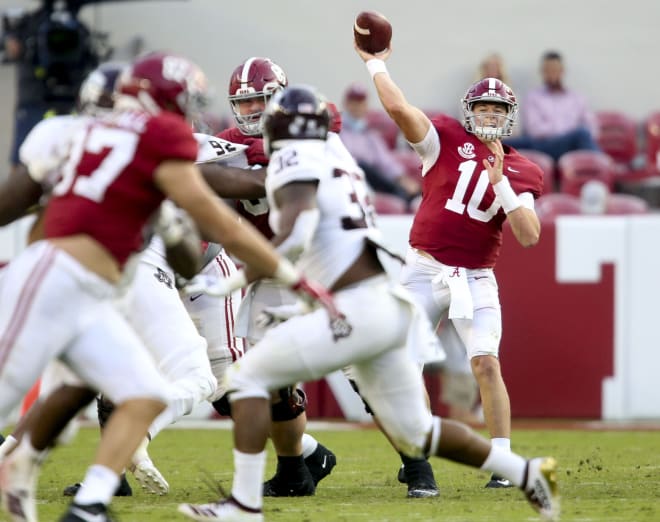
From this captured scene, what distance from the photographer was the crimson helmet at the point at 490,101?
6340 mm

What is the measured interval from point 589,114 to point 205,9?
12.7 feet

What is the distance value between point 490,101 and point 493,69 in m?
5.84

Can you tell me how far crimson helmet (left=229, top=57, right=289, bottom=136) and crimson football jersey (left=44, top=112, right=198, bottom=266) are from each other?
1.71m

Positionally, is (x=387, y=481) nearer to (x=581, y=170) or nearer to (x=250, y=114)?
(x=250, y=114)

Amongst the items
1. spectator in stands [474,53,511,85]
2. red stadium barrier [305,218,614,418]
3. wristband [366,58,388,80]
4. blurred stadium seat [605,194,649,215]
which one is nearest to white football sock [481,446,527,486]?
wristband [366,58,388,80]

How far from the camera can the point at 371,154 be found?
11.6 m

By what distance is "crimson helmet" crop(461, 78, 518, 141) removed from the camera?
20.8 ft

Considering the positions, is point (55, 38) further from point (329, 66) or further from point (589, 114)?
point (589, 114)

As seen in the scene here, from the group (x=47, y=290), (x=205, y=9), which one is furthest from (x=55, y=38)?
(x=47, y=290)

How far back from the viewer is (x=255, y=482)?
14.7ft

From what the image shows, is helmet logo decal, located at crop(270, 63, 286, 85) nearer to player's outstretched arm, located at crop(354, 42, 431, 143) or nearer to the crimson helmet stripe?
the crimson helmet stripe

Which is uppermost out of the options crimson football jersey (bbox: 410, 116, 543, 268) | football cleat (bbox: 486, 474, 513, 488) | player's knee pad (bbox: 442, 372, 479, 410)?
crimson football jersey (bbox: 410, 116, 543, 268)

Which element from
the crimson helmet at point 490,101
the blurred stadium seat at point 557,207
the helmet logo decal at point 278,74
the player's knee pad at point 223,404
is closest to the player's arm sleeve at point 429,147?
the crimson helmet at point 490,101

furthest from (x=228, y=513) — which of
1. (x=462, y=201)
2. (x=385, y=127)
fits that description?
(x=385, y=127)
